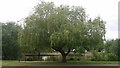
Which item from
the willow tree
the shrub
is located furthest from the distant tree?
the shrub

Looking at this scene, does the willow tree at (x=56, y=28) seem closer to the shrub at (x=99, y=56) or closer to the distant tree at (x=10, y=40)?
the distant tree at (x=10, y=40)

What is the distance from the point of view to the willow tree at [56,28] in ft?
43.1

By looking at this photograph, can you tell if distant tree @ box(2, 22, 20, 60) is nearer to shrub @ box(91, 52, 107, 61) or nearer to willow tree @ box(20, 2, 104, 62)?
willow tree @ box(20, 2, 104, 62)

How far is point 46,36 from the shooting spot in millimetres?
13625

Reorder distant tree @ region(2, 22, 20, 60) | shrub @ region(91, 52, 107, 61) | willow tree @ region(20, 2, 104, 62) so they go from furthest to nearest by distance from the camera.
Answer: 1. shrub @ region(91, 52, 107, 61)
2. distant tree @ region(2, 22, 20, 60)
3. willow tree @ region(20, 2, 104, 62)

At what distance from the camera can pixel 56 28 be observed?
44.3ft

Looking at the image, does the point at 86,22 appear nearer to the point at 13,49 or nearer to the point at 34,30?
the point at 34,30

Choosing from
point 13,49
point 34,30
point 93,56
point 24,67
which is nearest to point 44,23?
point 34,30

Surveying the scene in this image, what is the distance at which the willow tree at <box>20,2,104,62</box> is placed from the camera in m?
13.1

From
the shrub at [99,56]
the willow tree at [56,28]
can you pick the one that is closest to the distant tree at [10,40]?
the willow tree at [56,28]

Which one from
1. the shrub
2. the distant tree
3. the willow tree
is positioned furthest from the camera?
the shrub

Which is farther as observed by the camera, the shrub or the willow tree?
the shrub

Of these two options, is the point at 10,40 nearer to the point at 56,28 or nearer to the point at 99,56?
the point at 56,28

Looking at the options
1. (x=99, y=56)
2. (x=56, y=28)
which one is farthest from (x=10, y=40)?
(x=99, y=56)
